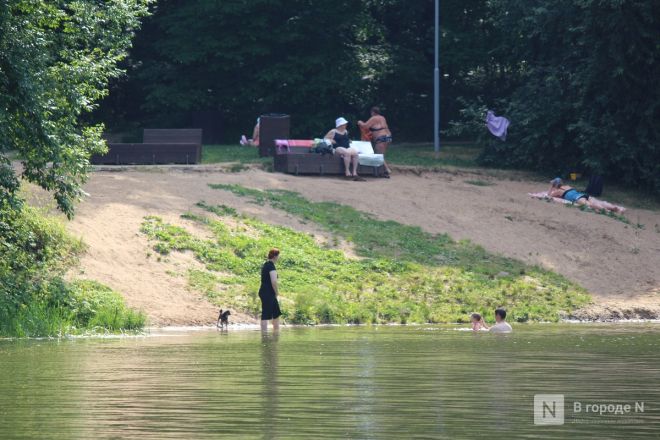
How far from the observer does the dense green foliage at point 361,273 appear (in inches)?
1115

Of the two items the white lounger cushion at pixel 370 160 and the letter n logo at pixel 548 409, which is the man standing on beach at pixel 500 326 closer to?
the letter n logo at pixel 548 409

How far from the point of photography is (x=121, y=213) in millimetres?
30719

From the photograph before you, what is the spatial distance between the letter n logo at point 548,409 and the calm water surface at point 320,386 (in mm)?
112

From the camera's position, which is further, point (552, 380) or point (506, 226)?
point (506, 226)

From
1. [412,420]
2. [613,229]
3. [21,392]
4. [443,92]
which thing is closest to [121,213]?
[613,229]

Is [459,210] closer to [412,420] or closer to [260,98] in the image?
[260,98]

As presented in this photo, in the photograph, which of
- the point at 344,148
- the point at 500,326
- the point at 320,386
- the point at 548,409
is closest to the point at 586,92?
the point at 344,148

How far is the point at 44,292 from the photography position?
977 inches

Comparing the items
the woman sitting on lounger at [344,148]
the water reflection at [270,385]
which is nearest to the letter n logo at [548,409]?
the water reflection at [270,385]

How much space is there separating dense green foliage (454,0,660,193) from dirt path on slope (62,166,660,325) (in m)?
1.93

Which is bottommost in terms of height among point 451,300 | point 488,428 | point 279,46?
point 451,300

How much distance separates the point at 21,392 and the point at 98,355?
4.72 m

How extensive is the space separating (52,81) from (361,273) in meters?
8.92

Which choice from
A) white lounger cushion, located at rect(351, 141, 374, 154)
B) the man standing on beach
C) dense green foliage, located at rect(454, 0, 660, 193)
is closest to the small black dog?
the man standing on beach
